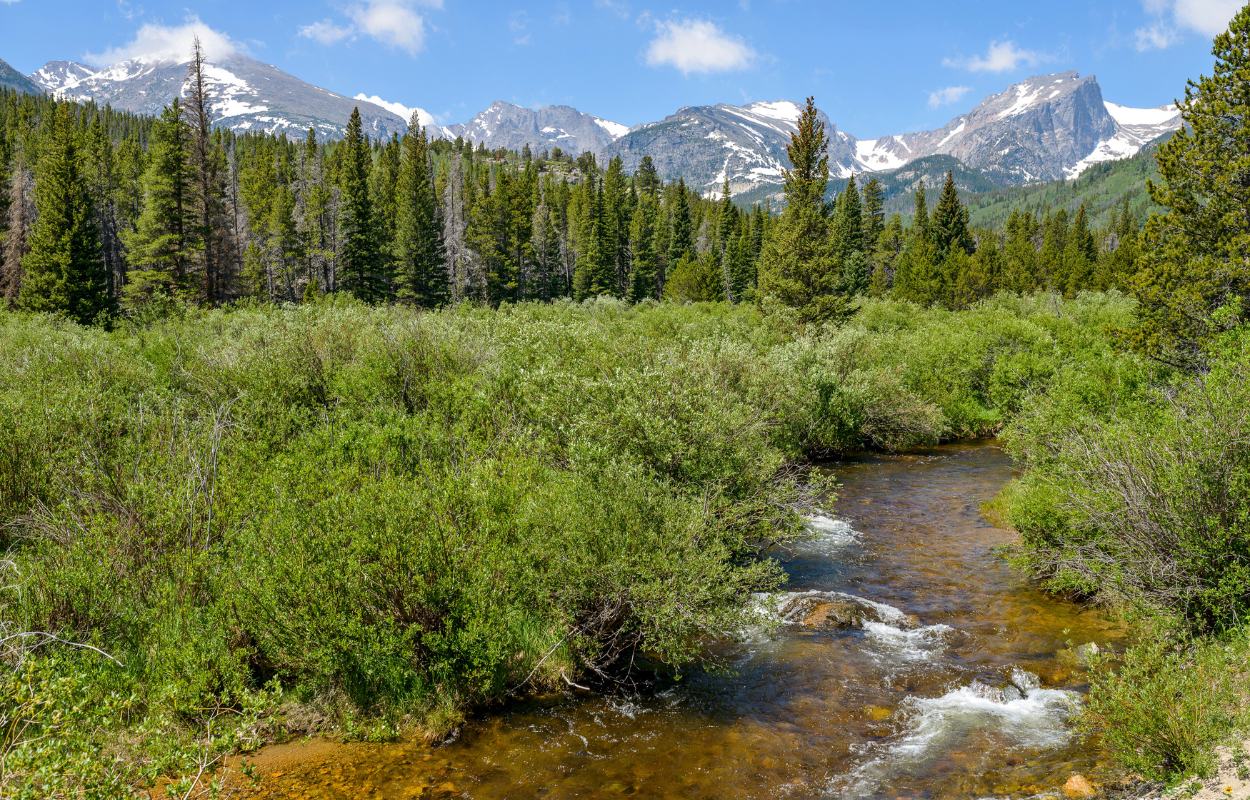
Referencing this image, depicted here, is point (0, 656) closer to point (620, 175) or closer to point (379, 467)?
point (379, 467)

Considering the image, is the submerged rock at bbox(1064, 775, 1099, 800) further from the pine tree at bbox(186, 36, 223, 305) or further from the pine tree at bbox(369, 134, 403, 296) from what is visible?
the pine tree at bbox(369, 134, 403, 296)

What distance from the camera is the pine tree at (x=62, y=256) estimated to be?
134 feet

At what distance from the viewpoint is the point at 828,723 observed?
888 cm

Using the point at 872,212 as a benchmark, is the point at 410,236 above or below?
below

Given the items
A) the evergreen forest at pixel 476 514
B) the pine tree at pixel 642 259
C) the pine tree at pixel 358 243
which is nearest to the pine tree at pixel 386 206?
the pine tree at pixel 358 243

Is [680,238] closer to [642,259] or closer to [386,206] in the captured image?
[642,259]

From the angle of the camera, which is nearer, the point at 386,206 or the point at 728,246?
the point at 386,206

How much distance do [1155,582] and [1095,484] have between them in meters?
1.74

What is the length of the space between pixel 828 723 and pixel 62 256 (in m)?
52.2

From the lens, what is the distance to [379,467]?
10773 millimetres

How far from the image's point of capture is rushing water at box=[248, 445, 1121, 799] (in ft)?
24.9

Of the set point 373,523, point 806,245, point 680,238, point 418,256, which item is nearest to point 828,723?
point 373,523

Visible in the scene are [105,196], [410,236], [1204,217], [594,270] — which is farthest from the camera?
[594,270]

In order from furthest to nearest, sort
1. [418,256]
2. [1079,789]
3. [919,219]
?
1. [919,219]
2. [418,256]
3. [1079,789]
